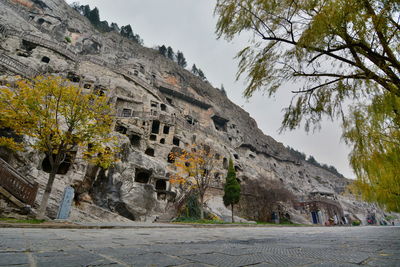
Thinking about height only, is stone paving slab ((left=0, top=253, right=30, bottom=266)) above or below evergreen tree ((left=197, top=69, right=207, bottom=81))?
below

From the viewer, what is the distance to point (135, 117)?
30.2 meters

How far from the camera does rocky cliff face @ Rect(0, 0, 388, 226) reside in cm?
1858

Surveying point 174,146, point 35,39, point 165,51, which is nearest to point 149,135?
point 174,146

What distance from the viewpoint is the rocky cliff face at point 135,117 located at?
18.6 metres

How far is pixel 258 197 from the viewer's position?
91.9 feet

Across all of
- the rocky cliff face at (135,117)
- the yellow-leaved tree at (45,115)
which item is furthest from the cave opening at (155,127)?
the yellow-leaved tree at (45,115)

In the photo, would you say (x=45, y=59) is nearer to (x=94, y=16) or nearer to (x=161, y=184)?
(x=161, y=184)

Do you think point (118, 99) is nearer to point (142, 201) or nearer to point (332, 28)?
point (142, 201)

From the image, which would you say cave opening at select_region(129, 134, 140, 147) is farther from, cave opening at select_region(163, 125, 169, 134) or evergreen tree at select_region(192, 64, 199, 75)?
evergreen tree at select_region(192, 64, 199, 75)

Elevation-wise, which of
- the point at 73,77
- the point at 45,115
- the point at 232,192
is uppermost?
the point at 73,77

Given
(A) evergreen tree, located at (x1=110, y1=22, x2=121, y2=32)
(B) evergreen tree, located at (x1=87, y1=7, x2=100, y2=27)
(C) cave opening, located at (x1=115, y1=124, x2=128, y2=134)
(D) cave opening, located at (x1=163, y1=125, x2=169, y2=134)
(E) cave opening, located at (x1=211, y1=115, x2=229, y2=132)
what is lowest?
(C) cave opening, located at (x1=115, y1=124, x2=128, y2=134)

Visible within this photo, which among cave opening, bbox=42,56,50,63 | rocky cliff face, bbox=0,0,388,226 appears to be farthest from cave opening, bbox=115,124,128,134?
cave opening, bbox=42,56,50,63

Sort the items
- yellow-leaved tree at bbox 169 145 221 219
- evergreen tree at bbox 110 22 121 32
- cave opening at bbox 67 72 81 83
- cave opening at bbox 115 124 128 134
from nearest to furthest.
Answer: yellow-leaved tree at bbox 169 145 221 219, cave opening at bbox 115 124 128 134, cave opening at bbox 67 72 81 83, evergreen tree at bbox 110 22 121 32

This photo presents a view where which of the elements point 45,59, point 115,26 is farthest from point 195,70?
point 45,59
